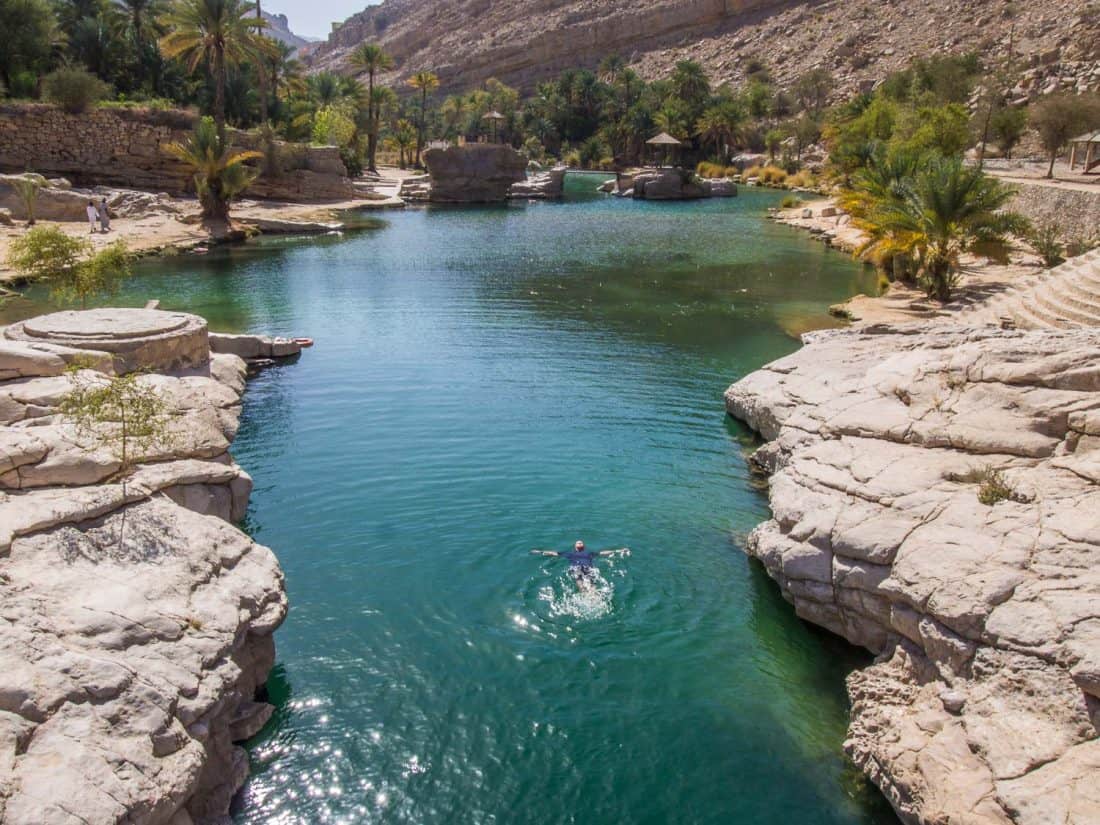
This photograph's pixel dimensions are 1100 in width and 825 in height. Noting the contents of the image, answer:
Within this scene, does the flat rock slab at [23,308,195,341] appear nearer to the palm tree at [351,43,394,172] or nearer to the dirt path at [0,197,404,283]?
the dirt path at [0,197,404,283]

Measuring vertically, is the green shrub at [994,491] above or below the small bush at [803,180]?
below

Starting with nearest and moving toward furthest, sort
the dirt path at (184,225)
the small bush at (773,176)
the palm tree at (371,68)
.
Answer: the dirt path at (184,225) → the palm tree at (371,68) → the small bush at (773,176)

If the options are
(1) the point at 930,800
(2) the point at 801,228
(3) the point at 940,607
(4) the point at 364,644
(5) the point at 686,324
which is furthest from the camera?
(2) the point at 801,228

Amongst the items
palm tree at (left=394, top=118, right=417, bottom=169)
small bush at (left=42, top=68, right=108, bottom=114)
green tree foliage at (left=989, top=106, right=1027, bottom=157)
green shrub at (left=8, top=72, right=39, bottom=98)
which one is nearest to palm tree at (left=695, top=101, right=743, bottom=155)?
palm tree at (left=394, top=118, right=417, bottom=169)

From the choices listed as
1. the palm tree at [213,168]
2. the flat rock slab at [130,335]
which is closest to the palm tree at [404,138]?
the palm tree at [213,168]

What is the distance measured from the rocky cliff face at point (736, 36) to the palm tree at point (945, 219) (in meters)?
52.8

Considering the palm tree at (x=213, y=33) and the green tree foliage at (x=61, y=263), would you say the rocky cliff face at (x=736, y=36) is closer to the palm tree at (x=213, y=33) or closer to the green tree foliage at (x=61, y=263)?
the palm tree at (x=213, y=33)

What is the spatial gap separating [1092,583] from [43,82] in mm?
59047

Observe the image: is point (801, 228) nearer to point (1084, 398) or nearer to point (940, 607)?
point (1084, 398)

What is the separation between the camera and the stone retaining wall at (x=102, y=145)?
4809 cm

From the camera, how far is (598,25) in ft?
472

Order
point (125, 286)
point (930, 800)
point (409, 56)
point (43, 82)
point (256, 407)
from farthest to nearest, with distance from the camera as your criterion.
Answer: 1. point (409, 56)
2. point (43, 82)
3. point (125, 286)
4. point (256, 407)
5. point (930, 800)

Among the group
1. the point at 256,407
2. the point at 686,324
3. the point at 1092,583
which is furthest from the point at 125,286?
the point at 1092,583

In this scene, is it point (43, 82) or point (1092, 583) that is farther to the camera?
point (43, 82)
